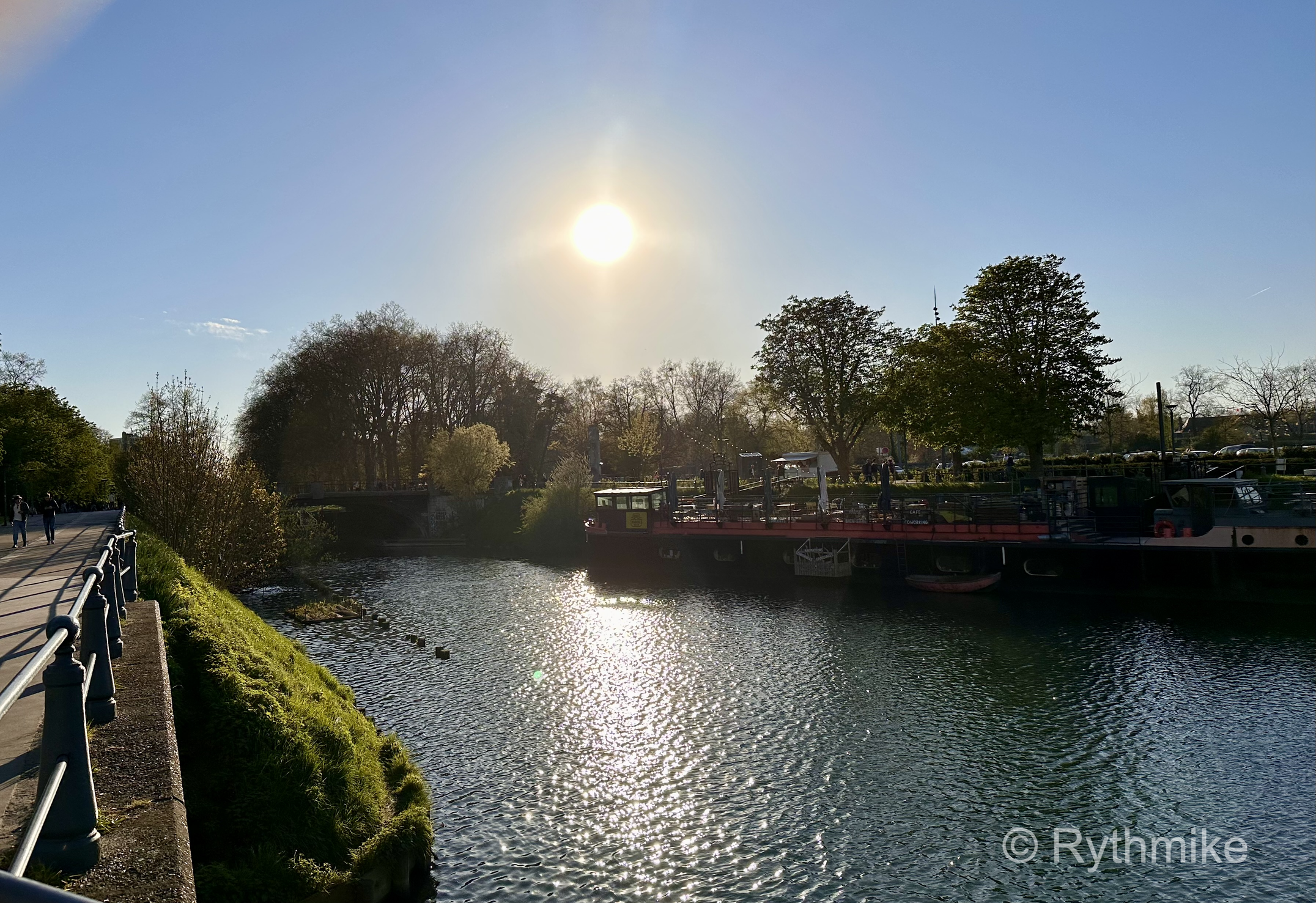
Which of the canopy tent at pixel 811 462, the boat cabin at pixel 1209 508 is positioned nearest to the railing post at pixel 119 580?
the canopy tent at pixel 811 462

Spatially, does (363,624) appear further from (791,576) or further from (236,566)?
(791,576)

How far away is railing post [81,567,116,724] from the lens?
5.80 meters

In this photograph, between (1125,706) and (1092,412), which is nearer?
(1125,706)

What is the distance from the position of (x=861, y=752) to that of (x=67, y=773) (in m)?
14.5

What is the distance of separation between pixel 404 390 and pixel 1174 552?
57.5 metres

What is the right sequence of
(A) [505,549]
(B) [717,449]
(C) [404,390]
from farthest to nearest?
(B) [717,449] → (C) [404,390] → (A) [505,549]

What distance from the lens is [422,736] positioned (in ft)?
55.9

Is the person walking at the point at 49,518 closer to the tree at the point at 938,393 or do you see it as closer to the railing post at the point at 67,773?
the railing post at the point at 67,773

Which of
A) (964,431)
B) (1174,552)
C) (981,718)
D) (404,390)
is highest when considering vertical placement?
(404,390)

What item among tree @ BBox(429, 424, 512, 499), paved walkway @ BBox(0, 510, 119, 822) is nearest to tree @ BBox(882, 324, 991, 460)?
tree @ BBox(429, 424, 512, 499)

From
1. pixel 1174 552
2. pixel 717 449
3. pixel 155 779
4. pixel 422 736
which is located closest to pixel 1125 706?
pixel 1174 552

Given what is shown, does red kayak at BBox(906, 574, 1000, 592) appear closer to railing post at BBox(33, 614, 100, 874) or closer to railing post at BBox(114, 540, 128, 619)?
railing post at BBox(114, 540, 128, 619)

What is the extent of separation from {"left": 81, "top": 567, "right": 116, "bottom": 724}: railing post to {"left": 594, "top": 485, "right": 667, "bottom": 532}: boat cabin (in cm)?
3561

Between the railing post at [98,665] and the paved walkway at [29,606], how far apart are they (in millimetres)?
369
